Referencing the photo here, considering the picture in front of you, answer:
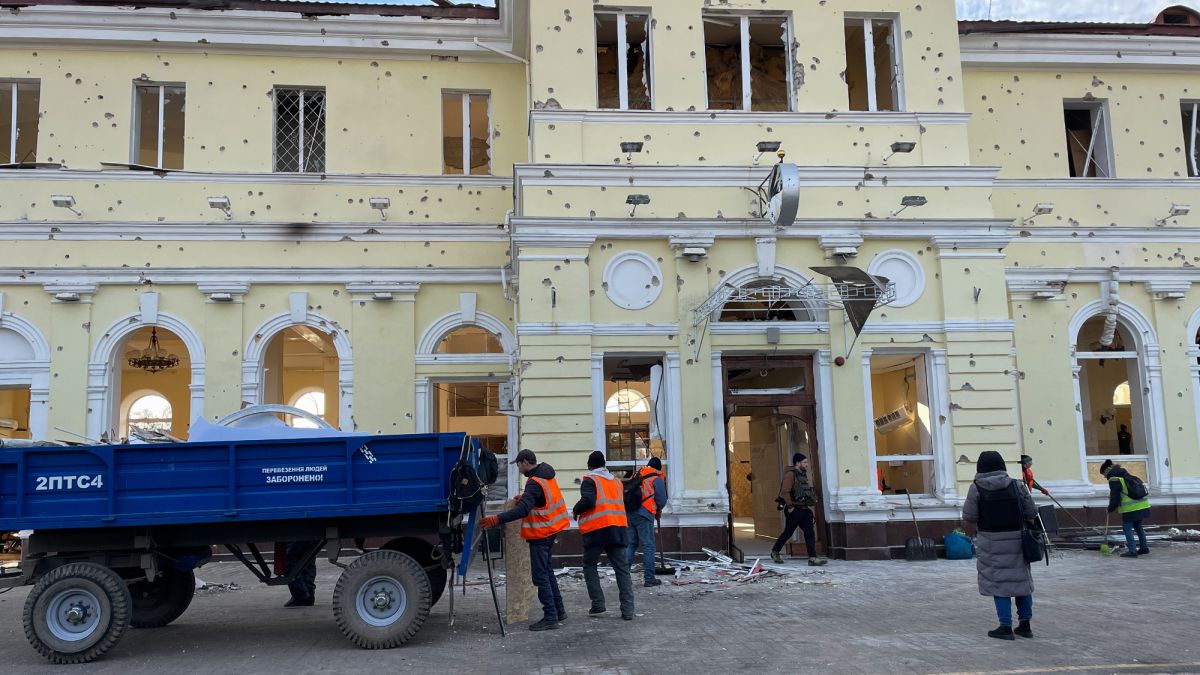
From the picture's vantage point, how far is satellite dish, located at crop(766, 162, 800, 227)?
1299 cm

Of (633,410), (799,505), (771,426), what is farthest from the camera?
(633,410)

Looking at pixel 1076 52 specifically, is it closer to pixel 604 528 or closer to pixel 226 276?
pixel 604 528

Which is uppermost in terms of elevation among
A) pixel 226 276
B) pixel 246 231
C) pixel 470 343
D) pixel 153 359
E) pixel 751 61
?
pixel 751 61

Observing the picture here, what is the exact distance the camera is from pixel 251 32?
1666 cm

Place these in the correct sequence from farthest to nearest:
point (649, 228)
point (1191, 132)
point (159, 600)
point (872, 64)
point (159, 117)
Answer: point (1191, 132) → point (159, 117) → point (872, 64) → point (649, 228) → point (159, 600)

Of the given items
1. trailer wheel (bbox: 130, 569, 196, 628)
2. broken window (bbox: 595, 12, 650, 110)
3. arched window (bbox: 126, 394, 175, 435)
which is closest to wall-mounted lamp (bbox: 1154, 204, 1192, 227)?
broken window (bbox: 595, 12, 650, 110)

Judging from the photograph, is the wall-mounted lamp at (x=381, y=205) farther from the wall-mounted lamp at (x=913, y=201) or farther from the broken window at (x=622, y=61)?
the wall-mounted lamp at (x=913, y=201)

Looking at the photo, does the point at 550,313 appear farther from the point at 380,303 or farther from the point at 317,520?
the point at 317,520

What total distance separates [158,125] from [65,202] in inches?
82.1

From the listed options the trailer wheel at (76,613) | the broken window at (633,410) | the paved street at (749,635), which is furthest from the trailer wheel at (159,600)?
the broken window at (633,410)

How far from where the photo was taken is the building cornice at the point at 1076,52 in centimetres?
1758

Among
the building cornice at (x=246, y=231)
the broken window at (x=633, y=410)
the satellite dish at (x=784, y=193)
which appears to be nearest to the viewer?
the satellite dish at (x=784, y=193)

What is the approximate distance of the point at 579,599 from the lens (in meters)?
11.1

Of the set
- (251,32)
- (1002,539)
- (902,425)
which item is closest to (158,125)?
(251,32)
